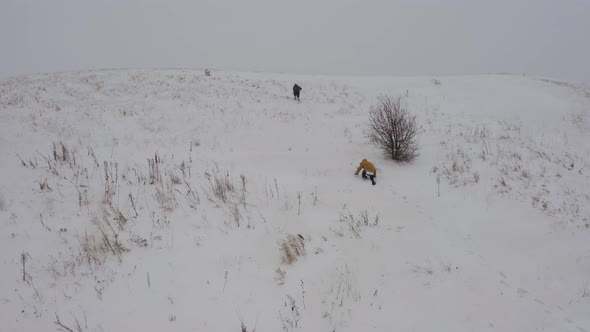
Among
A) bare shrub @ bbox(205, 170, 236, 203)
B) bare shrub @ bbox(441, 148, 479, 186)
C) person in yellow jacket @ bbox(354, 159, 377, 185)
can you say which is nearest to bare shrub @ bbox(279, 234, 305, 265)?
bare shrub @ bbox(205, 170, 236, 203)

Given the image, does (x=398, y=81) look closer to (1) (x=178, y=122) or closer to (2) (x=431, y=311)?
(1) (x=178, y=122)

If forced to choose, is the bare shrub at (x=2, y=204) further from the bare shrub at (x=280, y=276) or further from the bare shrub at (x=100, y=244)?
the bare shrub at (x=280, y=276)

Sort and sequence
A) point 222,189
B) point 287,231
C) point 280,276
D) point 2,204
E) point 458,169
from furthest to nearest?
point 458,169
point 222,189
point 2,204
point 287,231
point 280,276

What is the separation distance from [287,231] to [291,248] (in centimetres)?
66

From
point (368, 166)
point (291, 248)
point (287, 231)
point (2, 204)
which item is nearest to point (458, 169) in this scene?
point (368, 166)

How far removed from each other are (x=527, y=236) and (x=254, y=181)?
5397 millimetres

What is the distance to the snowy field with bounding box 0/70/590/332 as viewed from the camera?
3715 mm

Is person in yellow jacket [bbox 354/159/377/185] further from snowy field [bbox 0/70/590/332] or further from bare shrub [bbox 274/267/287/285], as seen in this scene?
bare shrub [bbox 274/267/287/285]

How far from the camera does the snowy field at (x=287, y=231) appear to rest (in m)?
3.71

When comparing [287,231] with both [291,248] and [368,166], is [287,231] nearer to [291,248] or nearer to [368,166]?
[291,248]

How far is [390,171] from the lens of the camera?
8.18 meters

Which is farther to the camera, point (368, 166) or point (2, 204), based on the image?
point (368, 166)

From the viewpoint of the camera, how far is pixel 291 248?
461 cm

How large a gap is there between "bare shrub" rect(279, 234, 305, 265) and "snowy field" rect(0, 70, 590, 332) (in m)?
0.02
